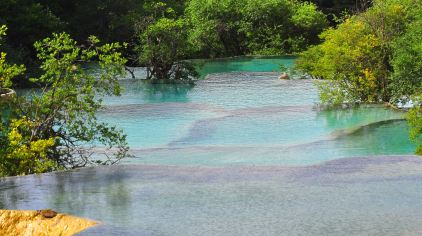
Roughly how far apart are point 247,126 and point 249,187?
7.89m

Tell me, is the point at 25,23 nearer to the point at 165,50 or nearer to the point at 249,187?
the point at 165,50

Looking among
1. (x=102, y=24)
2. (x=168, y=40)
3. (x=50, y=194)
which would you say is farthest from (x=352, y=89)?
(x=102, y=24)

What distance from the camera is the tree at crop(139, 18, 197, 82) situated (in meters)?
24.5

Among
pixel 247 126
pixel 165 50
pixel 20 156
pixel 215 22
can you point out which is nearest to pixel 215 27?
pixel 215 22

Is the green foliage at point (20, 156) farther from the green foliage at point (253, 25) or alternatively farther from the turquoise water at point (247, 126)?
the green foliage at point (253, 25)

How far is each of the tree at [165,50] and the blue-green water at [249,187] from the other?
398 inches

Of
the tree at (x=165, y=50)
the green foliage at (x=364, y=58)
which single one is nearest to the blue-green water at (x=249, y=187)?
the green foliage at (x=364, y=58)

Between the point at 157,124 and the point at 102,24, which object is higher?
the point at 102,24

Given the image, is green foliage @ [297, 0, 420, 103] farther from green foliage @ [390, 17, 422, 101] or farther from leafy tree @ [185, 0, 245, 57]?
leafy tree @ [185, 0, 245, 57]

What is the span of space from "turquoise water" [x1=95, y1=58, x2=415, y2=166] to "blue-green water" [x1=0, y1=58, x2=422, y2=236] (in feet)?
0.16

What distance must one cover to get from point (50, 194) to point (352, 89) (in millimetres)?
12011

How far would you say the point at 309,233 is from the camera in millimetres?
5926

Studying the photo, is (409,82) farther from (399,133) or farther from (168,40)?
(168,40)

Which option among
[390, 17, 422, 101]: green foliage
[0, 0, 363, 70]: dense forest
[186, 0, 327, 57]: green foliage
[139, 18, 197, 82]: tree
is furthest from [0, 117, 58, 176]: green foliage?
[186, 0, 327, 57]: green foliage
